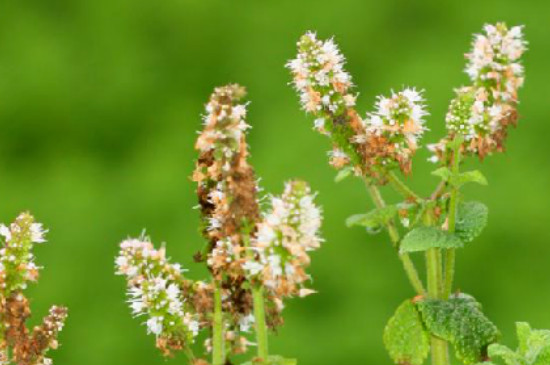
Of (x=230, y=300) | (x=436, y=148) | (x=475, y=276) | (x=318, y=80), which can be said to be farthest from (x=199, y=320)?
(x=475, y=276)

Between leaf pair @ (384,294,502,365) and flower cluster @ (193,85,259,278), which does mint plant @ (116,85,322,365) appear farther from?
leaf pair @ (384,294,502,365)

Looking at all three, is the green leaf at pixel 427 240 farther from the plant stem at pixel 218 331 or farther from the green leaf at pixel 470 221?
the plant stem at pixel 218 331

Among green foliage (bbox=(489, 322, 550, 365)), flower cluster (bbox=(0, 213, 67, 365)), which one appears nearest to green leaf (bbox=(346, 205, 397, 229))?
green foliage (bbox=(489, 322, 550, 365))

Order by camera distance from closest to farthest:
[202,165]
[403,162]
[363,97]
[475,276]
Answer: [202,165] → [403,162] → [475,276] → [363,97]

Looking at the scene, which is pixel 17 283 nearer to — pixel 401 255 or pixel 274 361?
pixel 274 361

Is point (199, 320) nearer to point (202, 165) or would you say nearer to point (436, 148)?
point (202, 165)

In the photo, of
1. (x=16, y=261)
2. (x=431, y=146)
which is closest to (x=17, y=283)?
(x=16, y=261)
